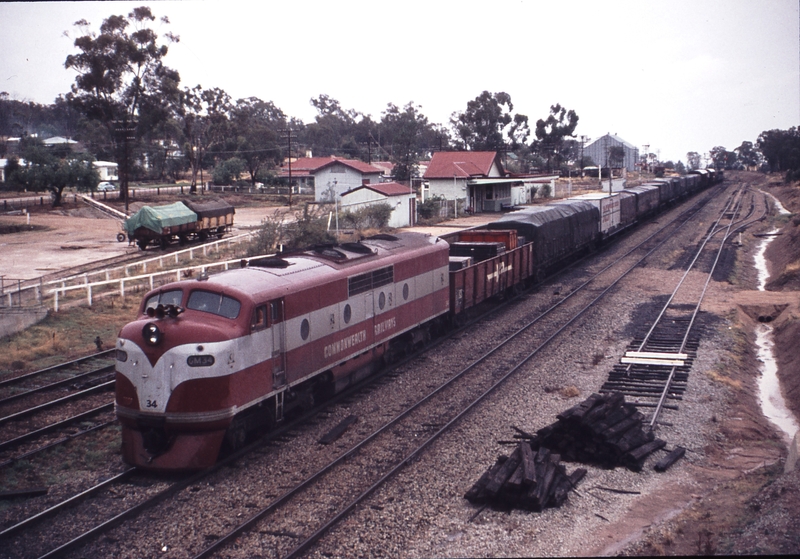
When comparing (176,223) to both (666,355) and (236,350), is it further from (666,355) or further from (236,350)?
(236,350)

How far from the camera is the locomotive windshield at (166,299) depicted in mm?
12273

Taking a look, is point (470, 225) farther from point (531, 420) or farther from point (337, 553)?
point (337, 553)

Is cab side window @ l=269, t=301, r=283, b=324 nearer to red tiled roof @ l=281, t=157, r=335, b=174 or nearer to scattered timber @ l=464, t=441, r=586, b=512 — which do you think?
scattered timber @ l=464, t=441, r=586, b=512

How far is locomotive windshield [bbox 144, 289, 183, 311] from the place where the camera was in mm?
12273

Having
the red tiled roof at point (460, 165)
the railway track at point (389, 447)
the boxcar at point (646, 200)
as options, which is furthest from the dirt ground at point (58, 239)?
the boxcar at point (646, 200)

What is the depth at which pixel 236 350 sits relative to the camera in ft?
38.3

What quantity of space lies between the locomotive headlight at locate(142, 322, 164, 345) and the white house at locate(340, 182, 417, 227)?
40.1 meters

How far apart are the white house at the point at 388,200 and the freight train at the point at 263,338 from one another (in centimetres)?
3073

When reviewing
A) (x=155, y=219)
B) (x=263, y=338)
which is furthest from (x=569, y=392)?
(x=155, y=219)

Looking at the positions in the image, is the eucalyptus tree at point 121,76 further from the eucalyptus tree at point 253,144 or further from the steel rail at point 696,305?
the steel rail at point 696,305

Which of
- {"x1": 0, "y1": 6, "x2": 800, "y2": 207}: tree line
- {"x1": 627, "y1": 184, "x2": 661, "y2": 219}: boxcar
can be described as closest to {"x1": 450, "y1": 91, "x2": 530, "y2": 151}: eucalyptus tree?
{"x1": 0, "y1": 6, "x2": 800, "y2": 207}: tree line

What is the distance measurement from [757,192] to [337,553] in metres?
105

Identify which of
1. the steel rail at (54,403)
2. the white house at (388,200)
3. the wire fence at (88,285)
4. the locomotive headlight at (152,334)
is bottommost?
the steel rail at (54,403)

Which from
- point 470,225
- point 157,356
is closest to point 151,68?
point 470,225
